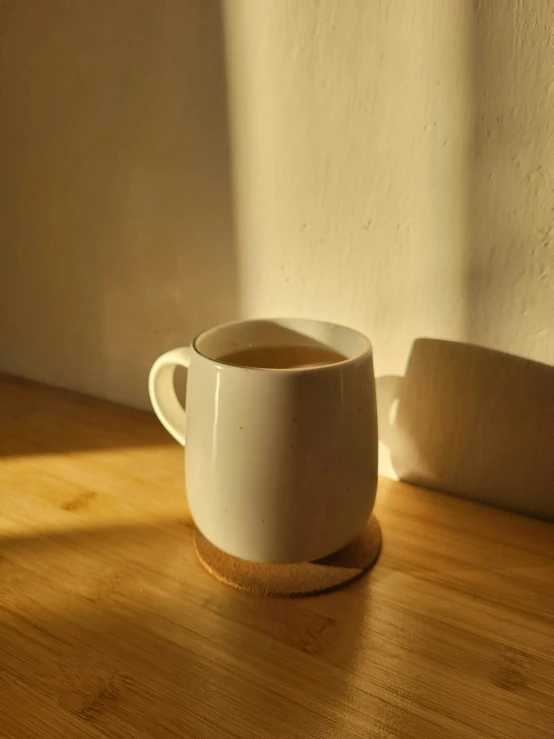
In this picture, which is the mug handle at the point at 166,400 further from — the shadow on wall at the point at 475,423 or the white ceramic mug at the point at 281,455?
the shadow on wall at the point at 475,423

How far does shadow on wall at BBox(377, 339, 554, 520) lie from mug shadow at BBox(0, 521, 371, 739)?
0.13 metres

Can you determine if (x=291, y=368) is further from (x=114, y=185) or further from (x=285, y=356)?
(x=114, y=185)

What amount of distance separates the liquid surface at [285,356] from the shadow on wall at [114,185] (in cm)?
11

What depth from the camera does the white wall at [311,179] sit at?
15.0 inches

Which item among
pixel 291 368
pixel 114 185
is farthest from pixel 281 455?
pixel 114 185

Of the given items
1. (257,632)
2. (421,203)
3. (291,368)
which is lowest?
(257,632)

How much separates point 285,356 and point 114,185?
A: 0.84ft

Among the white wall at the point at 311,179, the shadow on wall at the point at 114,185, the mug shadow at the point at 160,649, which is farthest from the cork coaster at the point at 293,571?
the shadow on wall at the point at 114,185

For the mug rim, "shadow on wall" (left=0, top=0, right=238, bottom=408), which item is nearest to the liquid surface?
the mug rim

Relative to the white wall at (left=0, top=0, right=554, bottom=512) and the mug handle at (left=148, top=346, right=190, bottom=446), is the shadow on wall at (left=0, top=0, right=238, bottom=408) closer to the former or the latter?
the white wall at (left=0, top=0, right=554, bottom=512)

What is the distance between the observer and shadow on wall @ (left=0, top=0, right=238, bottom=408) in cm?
49

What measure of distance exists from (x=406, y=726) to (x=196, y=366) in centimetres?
21

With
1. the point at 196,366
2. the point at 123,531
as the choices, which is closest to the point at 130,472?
the point at 123,531

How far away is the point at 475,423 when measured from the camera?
444 millimetres
